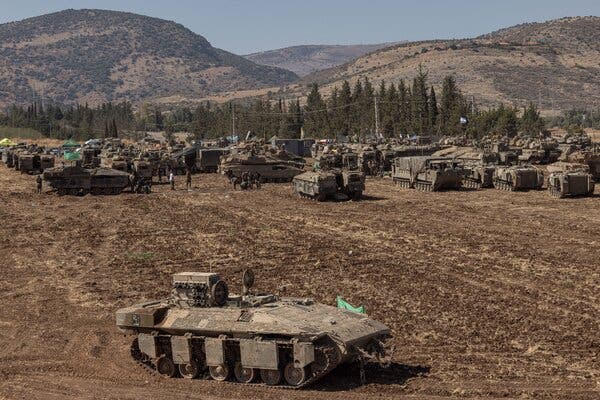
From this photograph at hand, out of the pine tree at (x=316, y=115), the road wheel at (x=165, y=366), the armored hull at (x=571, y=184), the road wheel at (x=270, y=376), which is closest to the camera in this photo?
the road wheel at (x=270, y=376)

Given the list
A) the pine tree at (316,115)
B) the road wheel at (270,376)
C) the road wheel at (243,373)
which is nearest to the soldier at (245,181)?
the road wheel at (243,373)

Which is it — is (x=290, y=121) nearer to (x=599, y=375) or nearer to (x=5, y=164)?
(x=5, y=164)

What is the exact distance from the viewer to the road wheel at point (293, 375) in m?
14.2

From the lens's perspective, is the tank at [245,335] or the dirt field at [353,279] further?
the dirt field at [353,279]

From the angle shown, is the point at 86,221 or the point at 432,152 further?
the point at 432,152

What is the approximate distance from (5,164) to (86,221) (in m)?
55.7

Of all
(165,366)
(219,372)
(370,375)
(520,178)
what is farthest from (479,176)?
(219,372)

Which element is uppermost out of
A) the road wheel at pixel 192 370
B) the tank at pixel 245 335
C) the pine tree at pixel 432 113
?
the pine tree at pixel 432 113

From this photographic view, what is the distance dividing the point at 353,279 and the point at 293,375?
31.5ft

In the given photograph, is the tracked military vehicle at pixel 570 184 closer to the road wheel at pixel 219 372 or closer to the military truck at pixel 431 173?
the military truck at pixel 431 173

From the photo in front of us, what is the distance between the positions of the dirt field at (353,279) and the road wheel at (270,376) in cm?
21

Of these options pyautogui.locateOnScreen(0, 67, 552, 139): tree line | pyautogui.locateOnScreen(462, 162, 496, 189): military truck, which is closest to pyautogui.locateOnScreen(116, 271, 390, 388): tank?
pyautogui.locateOnScreen(462, 162, 496, 189): military truck

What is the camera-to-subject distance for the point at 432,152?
71.2 m

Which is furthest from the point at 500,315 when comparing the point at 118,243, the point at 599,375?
the point at 118,243
